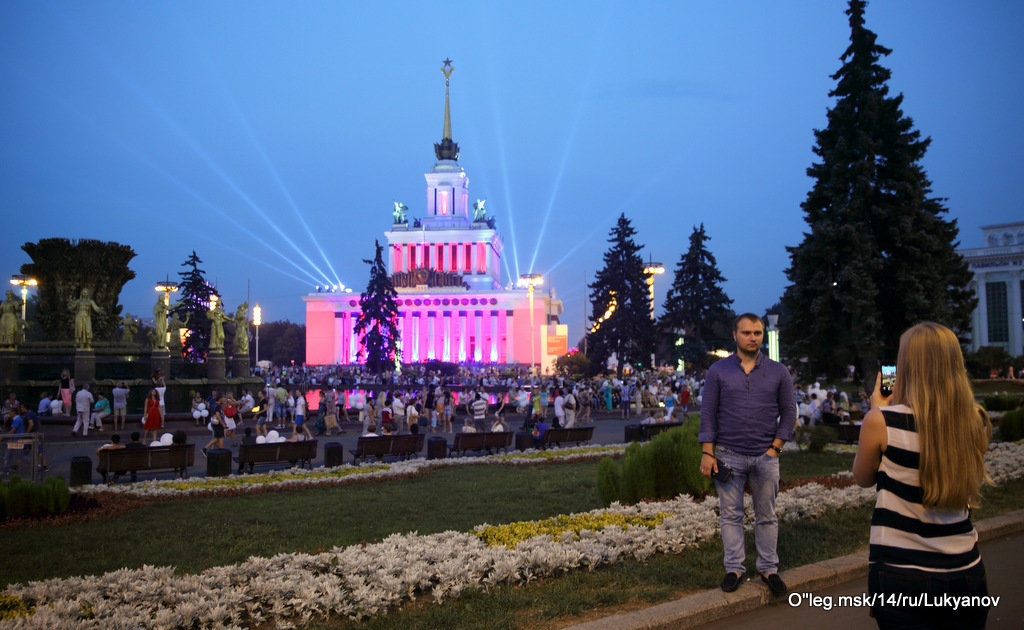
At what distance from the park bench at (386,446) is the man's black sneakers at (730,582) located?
10785 millimetres

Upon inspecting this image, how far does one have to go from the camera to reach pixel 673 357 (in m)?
40.5

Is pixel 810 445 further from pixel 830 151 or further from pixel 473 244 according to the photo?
pixel 473 244

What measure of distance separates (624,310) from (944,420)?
46180 mm

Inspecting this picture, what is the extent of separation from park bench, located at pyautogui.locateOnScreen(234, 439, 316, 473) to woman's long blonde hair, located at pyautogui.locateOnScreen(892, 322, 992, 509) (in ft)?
40.3

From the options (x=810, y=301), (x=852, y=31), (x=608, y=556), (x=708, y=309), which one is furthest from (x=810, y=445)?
(x=708, y=309)

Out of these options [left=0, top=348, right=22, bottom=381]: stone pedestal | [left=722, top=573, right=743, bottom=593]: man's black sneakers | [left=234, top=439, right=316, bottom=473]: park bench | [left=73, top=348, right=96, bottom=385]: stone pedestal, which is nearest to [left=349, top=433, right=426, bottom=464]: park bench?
[left=234, top=439, right=316, bottom=473]: park bench

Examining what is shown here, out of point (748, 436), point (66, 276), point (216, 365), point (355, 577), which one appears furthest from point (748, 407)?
point (66, 276)

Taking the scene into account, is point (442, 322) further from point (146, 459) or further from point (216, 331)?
point (146, 459)

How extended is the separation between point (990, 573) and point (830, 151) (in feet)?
55.8

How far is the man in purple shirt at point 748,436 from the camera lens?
4.93 m

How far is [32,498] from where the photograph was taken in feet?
28.7

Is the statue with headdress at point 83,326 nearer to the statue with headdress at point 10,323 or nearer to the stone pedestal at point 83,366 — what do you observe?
the stone pedestal at point 83,366

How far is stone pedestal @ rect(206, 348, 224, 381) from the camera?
2778 centimetres

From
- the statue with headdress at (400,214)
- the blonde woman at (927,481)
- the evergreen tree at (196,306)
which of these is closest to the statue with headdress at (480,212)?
the statue with headdress at (400,214)
